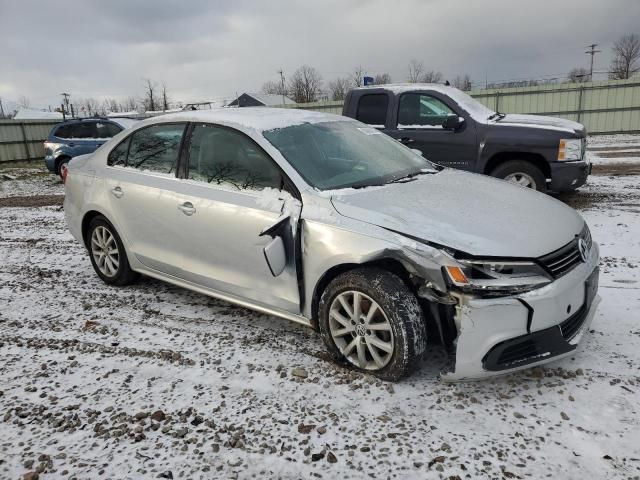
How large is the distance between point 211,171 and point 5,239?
4790 mm

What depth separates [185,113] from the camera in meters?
4.06

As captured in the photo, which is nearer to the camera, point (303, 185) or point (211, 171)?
point (303, 185)

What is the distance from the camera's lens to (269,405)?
276cm

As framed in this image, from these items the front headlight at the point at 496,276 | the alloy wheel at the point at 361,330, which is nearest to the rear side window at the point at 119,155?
the alloy wheel at the point at 361,330

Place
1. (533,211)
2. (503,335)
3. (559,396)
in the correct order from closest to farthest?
1. (503,335)
2. (559,396)
3. (533,211)

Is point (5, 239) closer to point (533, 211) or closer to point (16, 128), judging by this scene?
point (533, 211)

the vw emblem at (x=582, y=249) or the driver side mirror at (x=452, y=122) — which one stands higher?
the driver side mirror at (x=452, y=122)

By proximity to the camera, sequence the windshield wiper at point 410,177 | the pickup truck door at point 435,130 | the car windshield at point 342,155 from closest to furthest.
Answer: the car windshield at point 342,155, the windshield wiper at point 410,177, the pickup truck door at point 435,130

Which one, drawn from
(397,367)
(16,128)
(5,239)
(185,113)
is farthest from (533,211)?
(16,128)

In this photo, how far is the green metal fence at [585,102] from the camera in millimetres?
20125

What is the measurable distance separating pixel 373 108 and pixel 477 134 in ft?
5.44

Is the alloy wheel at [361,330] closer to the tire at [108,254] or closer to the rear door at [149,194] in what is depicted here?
the rear door at [149,194]

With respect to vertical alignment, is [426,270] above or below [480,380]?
above

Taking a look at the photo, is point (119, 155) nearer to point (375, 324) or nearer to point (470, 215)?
point (375, 324)
